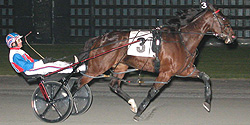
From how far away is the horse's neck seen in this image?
22.3 feet

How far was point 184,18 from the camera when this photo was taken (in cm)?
708

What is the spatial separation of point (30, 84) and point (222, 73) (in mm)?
5322

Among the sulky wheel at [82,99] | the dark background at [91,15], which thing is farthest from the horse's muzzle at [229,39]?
the dark background at [91,15]

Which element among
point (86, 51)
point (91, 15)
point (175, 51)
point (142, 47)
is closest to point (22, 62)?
point (86, 51)

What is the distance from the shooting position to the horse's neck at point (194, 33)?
680cm

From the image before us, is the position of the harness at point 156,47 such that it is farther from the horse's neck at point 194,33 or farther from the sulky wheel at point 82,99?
the sulky wheel at point 82,99

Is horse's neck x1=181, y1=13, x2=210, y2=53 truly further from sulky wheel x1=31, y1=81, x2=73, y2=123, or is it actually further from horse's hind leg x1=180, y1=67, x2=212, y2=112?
sulky wheel x1=31, y1=81, x2=73, y2=123

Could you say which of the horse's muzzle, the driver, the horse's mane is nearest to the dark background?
the horse's mane

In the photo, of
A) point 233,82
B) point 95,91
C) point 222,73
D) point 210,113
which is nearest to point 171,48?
point 210,113

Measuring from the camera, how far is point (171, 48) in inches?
258

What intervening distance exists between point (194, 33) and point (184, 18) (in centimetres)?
40

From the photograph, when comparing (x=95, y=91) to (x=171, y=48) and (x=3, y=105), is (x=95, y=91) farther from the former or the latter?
(x=171, y=48)

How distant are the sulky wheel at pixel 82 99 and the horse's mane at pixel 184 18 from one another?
1697mm

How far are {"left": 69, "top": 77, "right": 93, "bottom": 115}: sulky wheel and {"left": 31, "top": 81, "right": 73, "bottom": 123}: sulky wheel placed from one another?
1.34 feet
